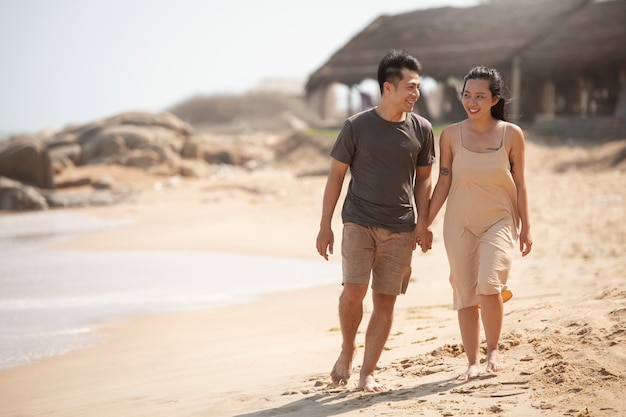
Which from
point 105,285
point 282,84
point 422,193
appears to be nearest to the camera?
point 422,193

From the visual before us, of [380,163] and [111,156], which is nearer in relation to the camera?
[380,163]

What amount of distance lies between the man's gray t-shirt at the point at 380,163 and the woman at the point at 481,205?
0.23 metres

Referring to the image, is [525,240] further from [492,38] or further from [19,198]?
[492,38]

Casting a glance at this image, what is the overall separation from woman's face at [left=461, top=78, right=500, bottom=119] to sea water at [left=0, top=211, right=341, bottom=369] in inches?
169

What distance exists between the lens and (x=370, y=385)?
14.9 ft

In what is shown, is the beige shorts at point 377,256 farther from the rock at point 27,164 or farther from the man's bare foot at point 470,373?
the rock at point 27,164

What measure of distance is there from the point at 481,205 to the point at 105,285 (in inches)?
275

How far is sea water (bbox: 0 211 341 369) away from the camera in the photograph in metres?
7.93

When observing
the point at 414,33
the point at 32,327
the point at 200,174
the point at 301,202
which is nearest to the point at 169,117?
the point at 200,174

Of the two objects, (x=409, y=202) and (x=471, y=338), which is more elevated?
(x=409, y=202)

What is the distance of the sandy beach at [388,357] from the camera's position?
4164 mm

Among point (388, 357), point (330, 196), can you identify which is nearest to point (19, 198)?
point (388, 357)

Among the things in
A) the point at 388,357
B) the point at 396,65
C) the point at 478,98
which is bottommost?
the point at 388,357

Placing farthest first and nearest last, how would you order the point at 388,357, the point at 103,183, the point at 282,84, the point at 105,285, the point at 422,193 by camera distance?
the point at 282,84 → the point at 103,183 → the point at 105,285 → the point at 388,357 → the point at 422,193
